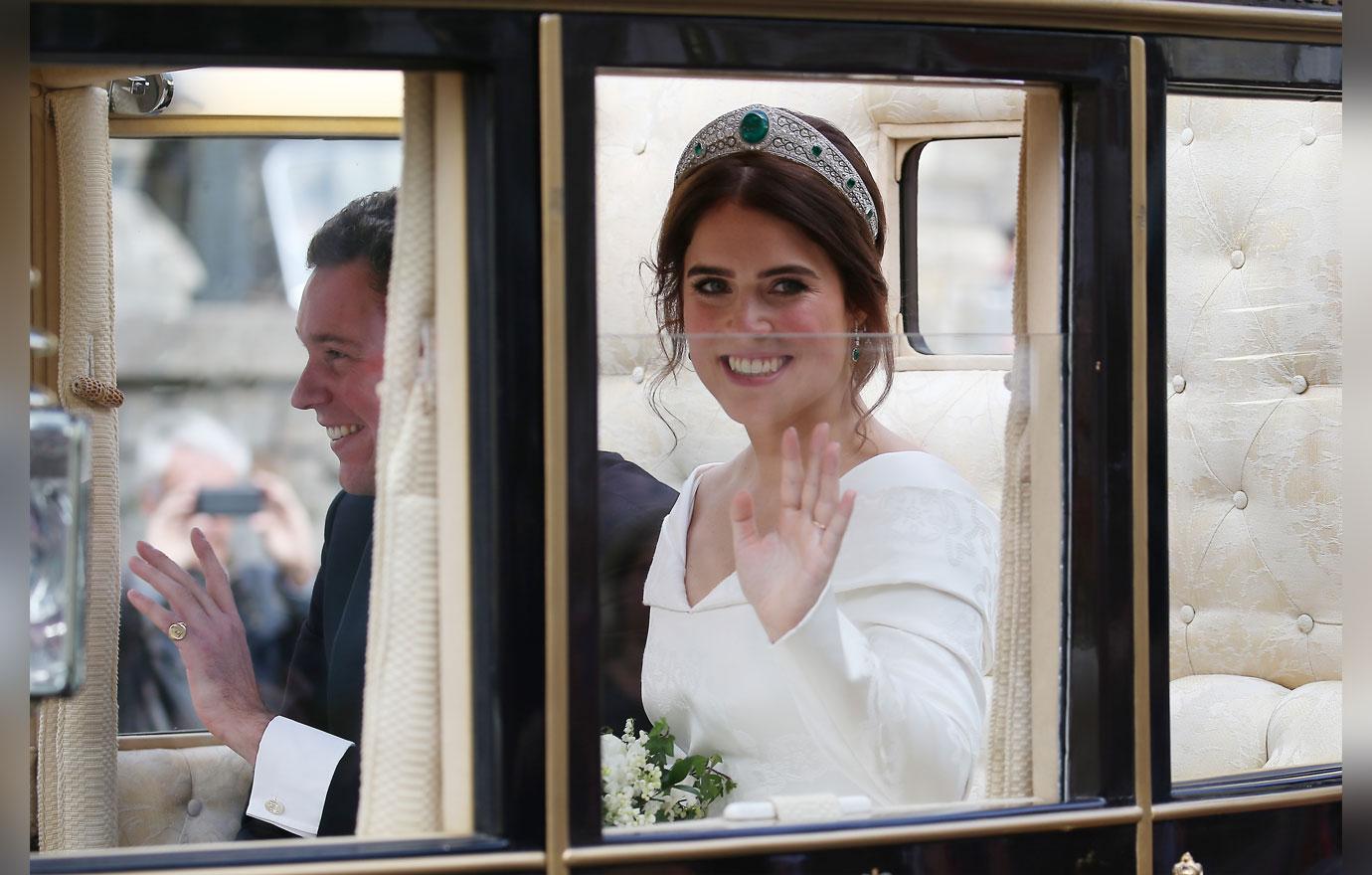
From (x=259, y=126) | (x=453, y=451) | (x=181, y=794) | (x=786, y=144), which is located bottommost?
(x=181, y=794)

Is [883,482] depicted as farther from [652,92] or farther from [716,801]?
[652,92]

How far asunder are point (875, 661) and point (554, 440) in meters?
0.55

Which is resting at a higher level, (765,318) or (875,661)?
(765,318)

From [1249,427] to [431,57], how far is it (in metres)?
1.64

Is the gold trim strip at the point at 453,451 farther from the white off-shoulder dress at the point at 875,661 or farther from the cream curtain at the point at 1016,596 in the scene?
the cream curtain at the point at 1016,596

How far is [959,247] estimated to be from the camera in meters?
10.0

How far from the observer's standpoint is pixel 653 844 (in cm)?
135

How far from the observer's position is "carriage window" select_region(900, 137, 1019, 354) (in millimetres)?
1697

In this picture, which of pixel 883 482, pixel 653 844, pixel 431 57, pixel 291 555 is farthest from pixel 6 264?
pixel 291 555

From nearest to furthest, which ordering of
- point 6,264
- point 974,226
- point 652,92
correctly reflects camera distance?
1. point 6,264
2. point 652,92
3. point 974,226

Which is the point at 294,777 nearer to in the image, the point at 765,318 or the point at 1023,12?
the point at 765,318

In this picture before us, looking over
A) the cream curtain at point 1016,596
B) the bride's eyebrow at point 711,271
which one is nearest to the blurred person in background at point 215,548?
the bride's eyebrow at point 711,271

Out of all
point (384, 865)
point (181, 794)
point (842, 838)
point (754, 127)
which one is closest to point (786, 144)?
point (754, 127)

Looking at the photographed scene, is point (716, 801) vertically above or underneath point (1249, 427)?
underneath
